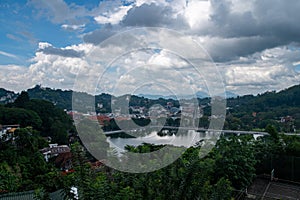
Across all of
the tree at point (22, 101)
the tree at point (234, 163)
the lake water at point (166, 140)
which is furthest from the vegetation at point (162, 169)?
the tree at point (22, 101)

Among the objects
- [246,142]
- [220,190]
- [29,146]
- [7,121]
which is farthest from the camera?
[7,121]

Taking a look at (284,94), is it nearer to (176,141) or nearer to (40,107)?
(40,107)

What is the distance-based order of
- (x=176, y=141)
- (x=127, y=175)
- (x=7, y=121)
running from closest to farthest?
(x=127, y=175) < (x=176, y=141) < (x=7, y=121)

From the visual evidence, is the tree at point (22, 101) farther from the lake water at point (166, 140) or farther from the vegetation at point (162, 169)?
the lake water at point (166, 140)

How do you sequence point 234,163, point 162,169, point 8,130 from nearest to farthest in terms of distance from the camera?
point 162,169 < point 234,163 < point 8,130

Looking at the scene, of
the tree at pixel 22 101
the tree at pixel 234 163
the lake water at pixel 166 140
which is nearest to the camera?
the lake water at pixel 166 140

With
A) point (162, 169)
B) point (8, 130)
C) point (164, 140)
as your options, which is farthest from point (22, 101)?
point (162, 169)

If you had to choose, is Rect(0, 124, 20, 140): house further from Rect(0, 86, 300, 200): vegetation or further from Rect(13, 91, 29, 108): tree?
Rect(13, 91, 29, 108): tree

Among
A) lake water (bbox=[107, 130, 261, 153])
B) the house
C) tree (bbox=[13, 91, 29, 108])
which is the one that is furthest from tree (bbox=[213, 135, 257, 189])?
tree (bbox=[13, 91, 29, 108])

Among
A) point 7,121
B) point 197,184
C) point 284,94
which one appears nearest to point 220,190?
point 197,184

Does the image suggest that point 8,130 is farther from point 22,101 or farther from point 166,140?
point 166,140

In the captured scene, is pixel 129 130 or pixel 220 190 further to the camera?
pixel 129 130
